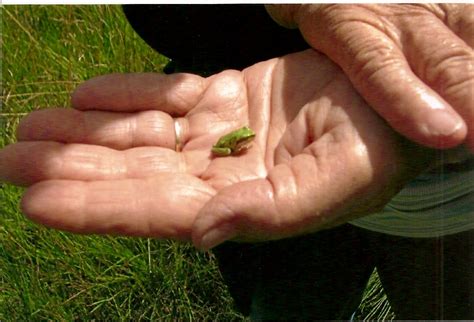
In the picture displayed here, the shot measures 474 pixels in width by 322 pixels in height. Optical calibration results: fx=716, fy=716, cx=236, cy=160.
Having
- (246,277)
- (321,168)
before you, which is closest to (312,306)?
(246,277)

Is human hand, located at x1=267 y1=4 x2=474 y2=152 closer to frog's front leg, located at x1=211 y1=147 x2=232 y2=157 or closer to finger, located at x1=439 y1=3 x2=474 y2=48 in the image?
finger, located at x1=439 y1=3 x2=474 y2=48

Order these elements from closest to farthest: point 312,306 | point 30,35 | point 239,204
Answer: point 239,204, point 312,306, point 30,35

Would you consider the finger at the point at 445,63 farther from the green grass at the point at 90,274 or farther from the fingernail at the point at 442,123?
the green grass at the point at 90,274

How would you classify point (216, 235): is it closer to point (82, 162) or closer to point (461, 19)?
point (82, 162)

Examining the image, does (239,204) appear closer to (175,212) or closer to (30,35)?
(175,212)

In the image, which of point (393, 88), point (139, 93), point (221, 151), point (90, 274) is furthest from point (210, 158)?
point (90, 274)

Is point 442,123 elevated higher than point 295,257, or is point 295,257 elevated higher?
point 442,123
